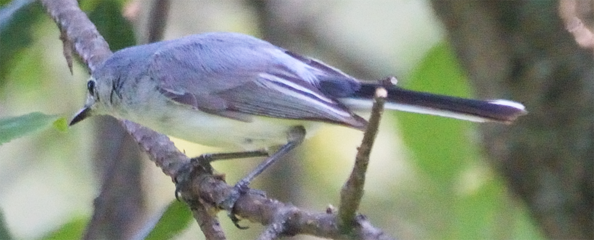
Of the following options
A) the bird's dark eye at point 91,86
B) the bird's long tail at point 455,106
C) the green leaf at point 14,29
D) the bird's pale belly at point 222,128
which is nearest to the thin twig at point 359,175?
the bird's long tail at point 455,106

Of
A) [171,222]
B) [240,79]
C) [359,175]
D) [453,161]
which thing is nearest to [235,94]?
[240,79]

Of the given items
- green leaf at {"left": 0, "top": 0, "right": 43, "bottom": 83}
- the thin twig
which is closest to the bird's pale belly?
green leaf at {"left": 0, "top": 0, "right": 43, "bottom": 83}

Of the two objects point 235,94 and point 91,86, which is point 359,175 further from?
point 91,86

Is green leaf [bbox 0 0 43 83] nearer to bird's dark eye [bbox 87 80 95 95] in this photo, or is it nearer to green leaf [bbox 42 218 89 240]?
bird's dark eye [bbox 87 80 95 95]

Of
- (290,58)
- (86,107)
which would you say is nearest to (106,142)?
(86,107)

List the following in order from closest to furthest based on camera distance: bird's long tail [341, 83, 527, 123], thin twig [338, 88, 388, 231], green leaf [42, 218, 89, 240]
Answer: thin twig [338, 88, 388, 231] < bird's long tail [341, 83, 527, 123] < green leaf [42, 218, 89, 240]
